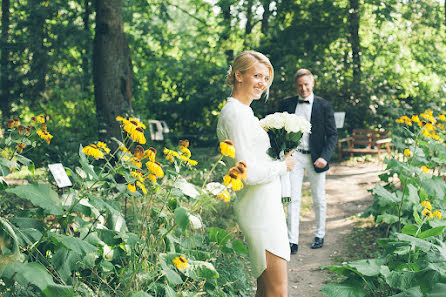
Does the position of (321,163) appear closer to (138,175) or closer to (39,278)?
(138,175)

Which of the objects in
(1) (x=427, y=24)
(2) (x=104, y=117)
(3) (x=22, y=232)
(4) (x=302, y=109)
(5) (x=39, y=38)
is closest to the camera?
(3) (x=22, y=232)

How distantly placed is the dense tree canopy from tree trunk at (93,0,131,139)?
161 inches

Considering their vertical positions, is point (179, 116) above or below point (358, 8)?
below

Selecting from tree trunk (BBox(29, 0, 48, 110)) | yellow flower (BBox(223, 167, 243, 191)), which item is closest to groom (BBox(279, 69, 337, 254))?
yellow flower (BBox(223, 167, 243, 191))

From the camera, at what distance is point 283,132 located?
273 centimetres

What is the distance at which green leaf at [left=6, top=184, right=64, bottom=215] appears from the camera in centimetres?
219

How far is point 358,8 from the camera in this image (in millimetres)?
13148

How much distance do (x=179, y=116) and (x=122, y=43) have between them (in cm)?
703

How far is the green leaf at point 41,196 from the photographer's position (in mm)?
2188

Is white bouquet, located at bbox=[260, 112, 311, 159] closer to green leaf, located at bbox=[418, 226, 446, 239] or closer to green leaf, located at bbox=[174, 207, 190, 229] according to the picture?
green leaf, located at bbox=[174, 207, 190, 229]

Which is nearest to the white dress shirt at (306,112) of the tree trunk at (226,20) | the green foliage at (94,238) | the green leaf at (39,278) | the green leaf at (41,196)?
the green foliage at (94,238)

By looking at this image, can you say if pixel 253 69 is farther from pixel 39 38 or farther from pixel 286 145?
pixel 39 38

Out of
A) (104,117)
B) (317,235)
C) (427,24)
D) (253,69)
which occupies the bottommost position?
(317,235)

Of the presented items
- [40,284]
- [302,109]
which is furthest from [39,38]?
[40,284]
